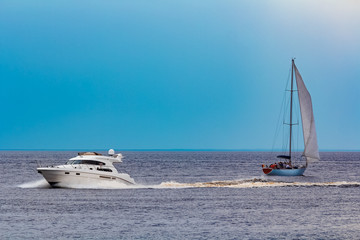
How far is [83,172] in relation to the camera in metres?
59.7

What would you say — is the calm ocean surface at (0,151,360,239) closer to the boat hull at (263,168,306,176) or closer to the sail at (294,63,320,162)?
the boat hull at (263,168,306,176)

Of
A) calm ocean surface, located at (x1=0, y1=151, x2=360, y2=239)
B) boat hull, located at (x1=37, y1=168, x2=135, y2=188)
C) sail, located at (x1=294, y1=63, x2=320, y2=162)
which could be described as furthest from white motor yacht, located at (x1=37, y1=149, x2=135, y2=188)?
sail, located at (x1=294, y1=63, x2=320, y2=162)

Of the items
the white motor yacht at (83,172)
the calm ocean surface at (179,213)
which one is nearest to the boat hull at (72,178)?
the white motor yacht at (83,172)

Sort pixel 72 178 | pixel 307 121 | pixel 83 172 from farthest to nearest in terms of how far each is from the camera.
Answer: pixel 307 121, pixel 83 172, pixel 72 178

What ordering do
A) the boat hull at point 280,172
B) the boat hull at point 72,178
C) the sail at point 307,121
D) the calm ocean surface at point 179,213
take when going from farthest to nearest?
the sail at point 307,121 < the boat hull at point 280,172 < the boat hull at point 72,178 < the calm ocean surface at point 179,213

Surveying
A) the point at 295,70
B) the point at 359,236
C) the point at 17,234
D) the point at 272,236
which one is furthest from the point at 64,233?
the point at 295,70

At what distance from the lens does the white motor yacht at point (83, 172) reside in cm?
5947

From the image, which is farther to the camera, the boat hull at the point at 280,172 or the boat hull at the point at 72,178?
the boat hull at the point at 280,172

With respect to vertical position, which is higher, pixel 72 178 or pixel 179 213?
pixel 72 178

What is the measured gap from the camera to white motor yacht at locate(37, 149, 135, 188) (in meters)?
59.5

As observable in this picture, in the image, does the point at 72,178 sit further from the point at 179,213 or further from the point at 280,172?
the point at 280,172

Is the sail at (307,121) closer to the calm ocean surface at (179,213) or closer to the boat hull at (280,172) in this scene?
the boat hull at (280,172)

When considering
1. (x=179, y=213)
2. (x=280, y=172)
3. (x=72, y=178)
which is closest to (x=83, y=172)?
(x=72, y=178)

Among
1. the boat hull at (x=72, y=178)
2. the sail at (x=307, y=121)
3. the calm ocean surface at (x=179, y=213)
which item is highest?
the sail at (x=307, y=121)
